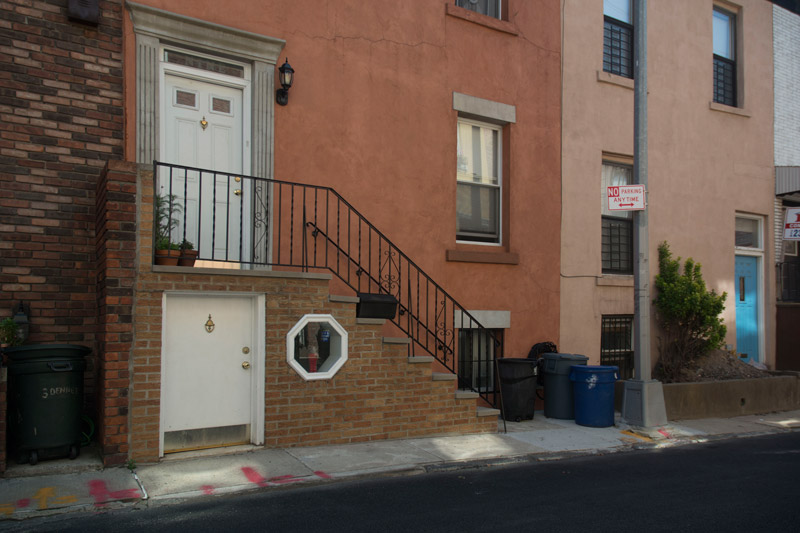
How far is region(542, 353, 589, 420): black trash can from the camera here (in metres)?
9.04

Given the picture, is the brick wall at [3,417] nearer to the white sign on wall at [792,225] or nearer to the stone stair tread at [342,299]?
the stone stair tread at [342,299]

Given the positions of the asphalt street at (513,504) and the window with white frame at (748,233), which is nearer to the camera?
the asphalt street at (513,504)

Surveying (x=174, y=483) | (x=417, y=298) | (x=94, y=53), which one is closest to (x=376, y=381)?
(x=417, y=298)

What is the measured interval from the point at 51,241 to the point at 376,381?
3.61 metres

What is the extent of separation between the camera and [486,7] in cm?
1004

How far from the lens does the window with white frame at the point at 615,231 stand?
11.0 metres

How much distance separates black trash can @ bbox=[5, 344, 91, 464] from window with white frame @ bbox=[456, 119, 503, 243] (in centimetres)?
557

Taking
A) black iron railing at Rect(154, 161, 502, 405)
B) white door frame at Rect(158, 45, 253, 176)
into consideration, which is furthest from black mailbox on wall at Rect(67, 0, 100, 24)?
black iron railing at Rect(154, 161, 502, 405)

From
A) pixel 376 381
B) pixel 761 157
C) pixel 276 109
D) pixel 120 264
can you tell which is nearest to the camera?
pixel 120 264

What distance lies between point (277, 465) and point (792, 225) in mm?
11363

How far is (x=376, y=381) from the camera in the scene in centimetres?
716

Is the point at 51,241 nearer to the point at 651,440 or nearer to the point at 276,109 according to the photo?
the point at 276,109

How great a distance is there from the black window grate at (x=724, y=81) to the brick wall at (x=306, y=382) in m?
8.74

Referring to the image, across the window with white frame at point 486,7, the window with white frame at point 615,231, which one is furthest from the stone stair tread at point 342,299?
the window with white frame at point 615,231
